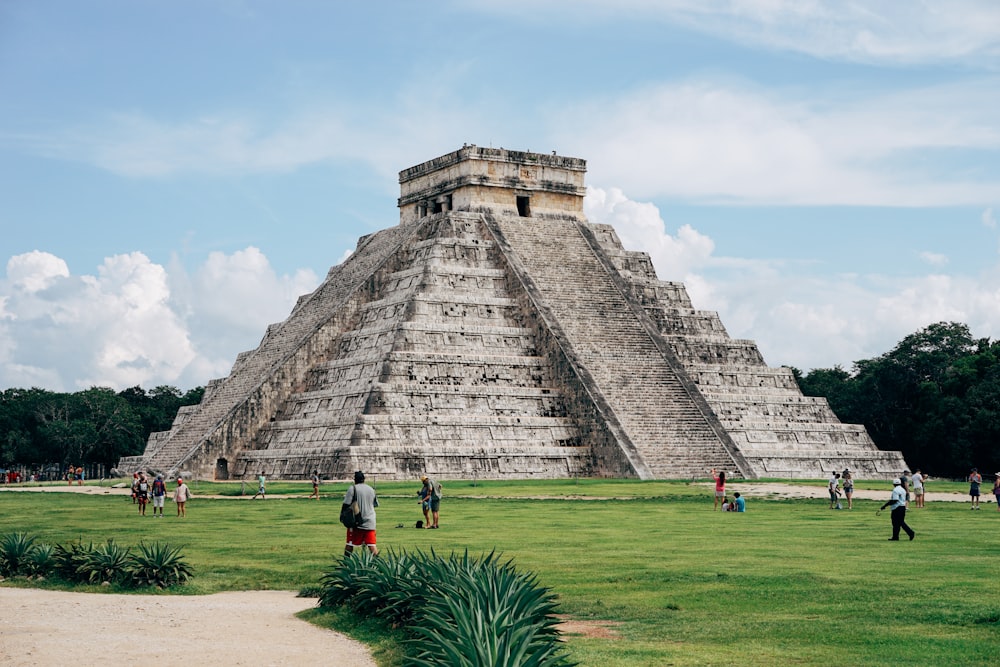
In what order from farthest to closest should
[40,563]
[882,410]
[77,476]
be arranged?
1. [77,476]
2. [882,410]
3. [40,563]

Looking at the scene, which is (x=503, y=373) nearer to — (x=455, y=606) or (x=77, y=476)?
(x=77, y=476)

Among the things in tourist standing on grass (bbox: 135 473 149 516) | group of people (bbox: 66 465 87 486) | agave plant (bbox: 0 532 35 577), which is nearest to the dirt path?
agave plant (bbox: 0 532 35 577)

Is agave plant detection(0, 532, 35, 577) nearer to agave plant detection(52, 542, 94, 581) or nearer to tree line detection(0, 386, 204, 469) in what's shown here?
agave plant detection(52, 542, 94, 581)

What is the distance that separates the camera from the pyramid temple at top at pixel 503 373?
136 ft

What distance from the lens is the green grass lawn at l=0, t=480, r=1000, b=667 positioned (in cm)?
1129

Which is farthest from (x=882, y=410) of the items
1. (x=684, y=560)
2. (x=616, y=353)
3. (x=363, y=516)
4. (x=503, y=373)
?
(x=363, y=516)

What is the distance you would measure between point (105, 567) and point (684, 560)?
7354 millimetres

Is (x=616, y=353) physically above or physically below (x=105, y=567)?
above

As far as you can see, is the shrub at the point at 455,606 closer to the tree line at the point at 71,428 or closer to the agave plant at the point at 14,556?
the agave plant at the point at 14,556

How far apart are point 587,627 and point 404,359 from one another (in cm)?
3082

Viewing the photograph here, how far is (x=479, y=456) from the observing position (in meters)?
40.9

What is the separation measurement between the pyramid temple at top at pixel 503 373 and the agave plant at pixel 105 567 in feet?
74.7

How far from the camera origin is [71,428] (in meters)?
77.2

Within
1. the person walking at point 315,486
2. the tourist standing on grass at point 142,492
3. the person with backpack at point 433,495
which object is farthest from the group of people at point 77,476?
the person with backpack at point 433,495
